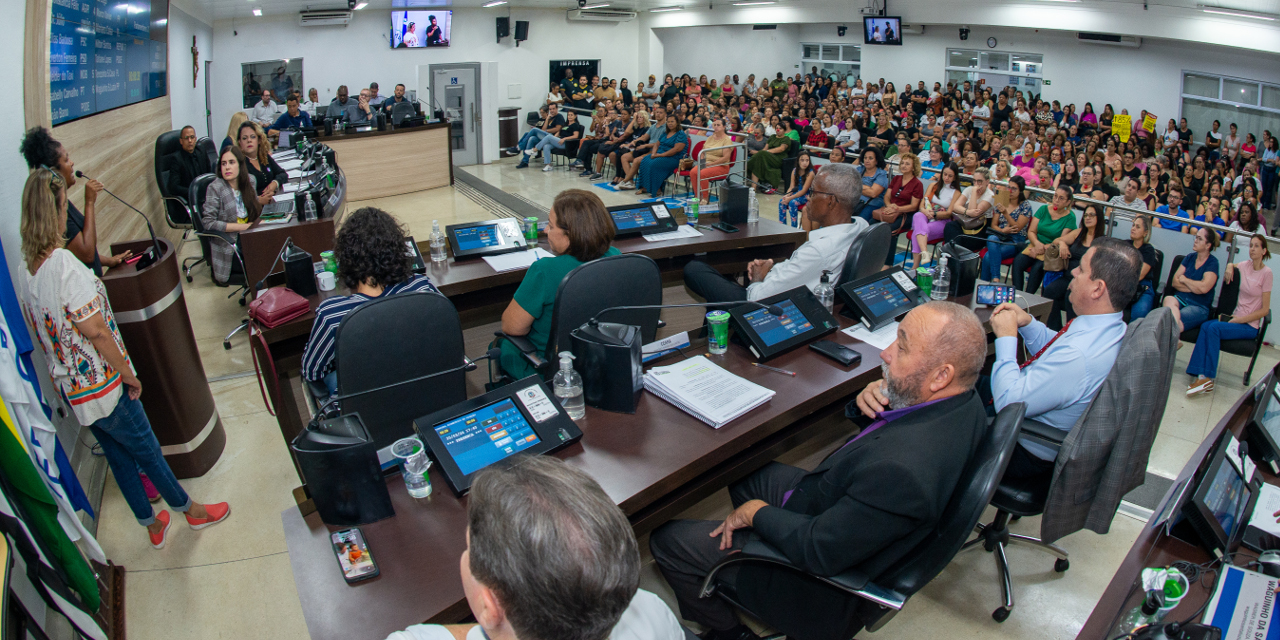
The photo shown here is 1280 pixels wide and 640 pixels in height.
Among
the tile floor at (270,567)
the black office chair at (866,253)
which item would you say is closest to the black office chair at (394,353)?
the tile floor at (270,567)

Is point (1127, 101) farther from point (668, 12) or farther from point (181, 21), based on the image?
point (181, 21)

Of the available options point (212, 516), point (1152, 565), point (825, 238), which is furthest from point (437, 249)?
point (1152, 565)

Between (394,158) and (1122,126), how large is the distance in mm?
10905

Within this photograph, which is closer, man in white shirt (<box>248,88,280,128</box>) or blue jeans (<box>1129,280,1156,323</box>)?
blue jeans (<box>1129,280,1156,323</box>)

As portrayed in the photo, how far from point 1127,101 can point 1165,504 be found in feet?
42.4

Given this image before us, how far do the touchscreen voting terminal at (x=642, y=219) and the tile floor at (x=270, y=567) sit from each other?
4.43 ft

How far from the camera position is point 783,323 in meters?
2.65

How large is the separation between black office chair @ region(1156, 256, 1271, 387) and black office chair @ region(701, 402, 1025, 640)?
329 centimetres

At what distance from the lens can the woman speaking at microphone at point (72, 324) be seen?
2326 millimetres

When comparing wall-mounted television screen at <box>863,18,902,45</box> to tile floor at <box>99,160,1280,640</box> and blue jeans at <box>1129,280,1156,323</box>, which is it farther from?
tile floor at <box>99,160,1280,640</box>

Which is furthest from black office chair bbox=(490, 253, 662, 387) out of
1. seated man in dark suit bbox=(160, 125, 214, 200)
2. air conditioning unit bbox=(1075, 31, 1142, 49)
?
air conditioning unit bbox=(1075, 31, 1142, 49)

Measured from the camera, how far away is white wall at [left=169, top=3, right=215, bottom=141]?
8.30 metres

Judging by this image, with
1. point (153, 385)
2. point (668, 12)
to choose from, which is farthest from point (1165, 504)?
point (668, 12)

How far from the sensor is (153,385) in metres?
2.97
